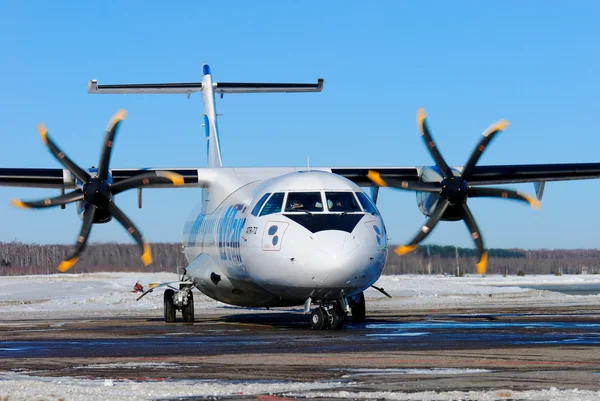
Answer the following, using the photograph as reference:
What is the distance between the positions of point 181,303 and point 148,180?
305cm

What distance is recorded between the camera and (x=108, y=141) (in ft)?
72.7

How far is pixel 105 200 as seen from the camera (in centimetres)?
2158

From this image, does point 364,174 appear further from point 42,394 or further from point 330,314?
point 42,394

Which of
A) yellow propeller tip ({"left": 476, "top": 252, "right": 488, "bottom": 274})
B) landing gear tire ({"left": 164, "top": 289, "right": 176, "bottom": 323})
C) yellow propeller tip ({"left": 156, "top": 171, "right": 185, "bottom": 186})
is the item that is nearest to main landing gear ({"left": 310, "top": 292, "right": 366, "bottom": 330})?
yellow propeller tip ({"left": 476, "top": 252, "right": 488, "bottom": 274})

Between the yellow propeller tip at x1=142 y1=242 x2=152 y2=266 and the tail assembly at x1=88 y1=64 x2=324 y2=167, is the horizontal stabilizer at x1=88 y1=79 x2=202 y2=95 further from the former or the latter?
the yellow propeller tip at x1=142 y1=242 x2=152 y2=266

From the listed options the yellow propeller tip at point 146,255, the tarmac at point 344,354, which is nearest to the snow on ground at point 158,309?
the tarmac at point 344,354

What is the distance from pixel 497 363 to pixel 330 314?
7.32m

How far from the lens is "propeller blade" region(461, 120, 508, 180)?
2219 cm

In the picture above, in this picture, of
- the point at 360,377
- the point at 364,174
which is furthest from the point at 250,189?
the point at 360,377

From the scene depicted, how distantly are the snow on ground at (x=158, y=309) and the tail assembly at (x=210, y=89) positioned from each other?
5.33 metres

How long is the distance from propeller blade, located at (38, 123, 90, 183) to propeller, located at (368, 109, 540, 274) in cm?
653

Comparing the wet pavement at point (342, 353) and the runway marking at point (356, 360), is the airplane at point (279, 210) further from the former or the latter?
the runway marking at point (356, 360)

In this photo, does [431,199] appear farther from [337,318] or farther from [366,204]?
[337,318]

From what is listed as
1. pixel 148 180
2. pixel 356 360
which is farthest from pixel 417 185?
pixel 356 360
